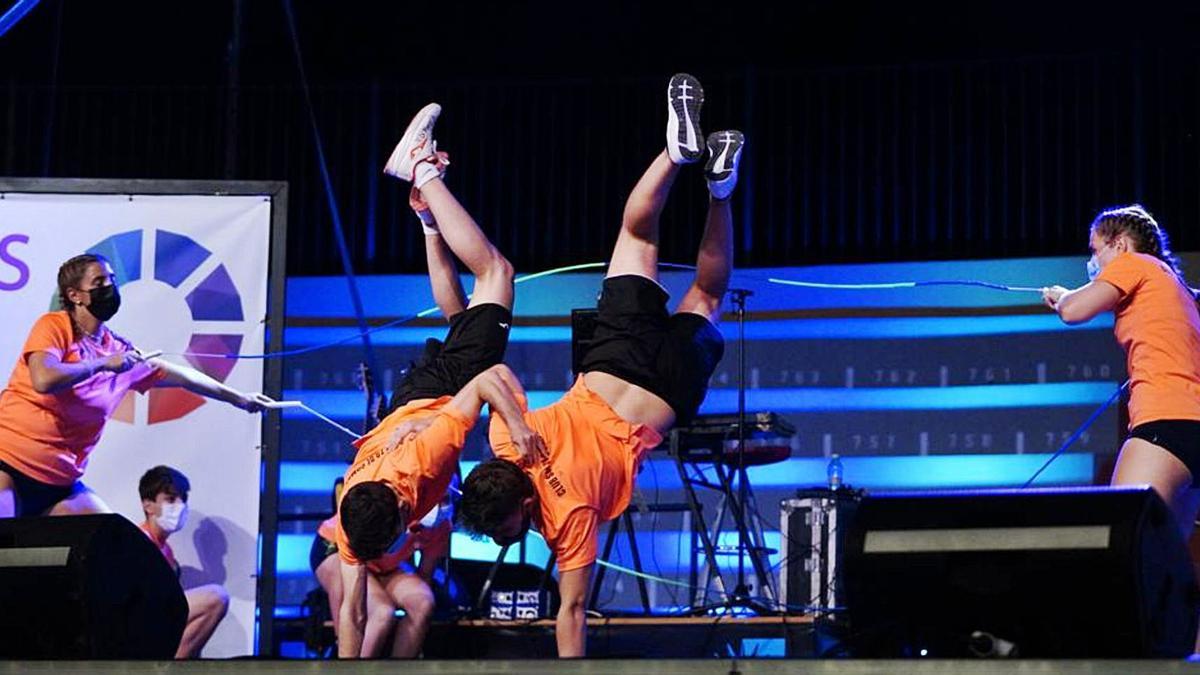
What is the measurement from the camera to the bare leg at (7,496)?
598 centimetres

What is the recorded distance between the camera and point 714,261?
527 centimetres

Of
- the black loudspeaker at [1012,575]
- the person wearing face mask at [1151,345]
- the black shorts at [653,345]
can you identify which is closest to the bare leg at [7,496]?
the black shorts at [653,345]

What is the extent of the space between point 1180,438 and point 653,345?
1.58 meters

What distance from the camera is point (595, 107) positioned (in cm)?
973

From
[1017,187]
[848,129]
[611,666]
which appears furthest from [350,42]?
[611,666]

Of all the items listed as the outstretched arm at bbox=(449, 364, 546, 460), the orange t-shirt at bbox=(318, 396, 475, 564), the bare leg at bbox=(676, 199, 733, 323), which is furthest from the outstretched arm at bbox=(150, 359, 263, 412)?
the bare leg at bbox=(676, 199, 733, 323)

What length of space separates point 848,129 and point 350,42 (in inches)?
124

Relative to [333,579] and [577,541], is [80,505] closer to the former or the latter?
[333,579]

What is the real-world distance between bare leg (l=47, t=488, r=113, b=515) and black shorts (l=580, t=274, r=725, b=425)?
2.09m

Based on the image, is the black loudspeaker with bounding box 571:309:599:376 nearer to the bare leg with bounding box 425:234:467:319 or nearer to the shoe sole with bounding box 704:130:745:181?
the bare leg with bounding box 425:234:467:319

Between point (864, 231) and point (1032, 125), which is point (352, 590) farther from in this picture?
point (1032, 125)

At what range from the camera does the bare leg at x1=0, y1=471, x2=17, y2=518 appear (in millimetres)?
5977

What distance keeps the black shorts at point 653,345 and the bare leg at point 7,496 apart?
2.24 meters

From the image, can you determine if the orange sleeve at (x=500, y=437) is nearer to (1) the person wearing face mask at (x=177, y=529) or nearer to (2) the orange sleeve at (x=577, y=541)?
(2) the orange sleeve at (x=577, y=541)
